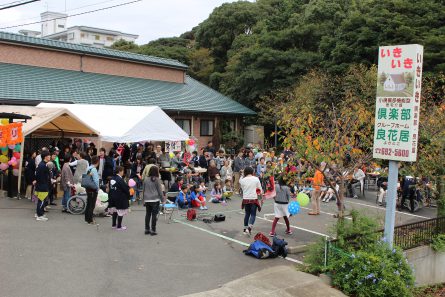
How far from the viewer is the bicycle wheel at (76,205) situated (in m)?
12.5

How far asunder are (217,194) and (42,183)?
265 inches

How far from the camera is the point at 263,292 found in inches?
294

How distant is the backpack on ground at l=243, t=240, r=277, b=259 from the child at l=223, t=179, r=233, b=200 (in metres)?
6.61

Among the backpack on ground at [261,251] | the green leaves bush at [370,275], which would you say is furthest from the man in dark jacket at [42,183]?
the green leaves bush at [370,275]

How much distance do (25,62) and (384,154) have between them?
21666 mm

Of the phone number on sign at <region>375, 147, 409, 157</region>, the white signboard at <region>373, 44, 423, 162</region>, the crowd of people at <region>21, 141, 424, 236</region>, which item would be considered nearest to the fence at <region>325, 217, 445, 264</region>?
the crowd of people at <region>21, 141, 424, 236</region>

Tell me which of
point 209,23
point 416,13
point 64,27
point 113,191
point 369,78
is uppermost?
point 64,27

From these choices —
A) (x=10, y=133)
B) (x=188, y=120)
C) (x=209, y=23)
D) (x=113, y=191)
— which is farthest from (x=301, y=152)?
(x=209, y=23)

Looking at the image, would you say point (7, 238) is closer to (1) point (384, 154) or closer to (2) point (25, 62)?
(1) point (384, 154)

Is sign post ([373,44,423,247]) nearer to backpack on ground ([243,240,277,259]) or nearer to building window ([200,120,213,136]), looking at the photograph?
backpack on ground ([243,240,277,259])

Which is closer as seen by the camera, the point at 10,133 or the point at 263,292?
the point at 263,292

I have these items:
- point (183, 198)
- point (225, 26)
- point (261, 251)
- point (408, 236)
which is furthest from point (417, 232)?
point (225, 26)

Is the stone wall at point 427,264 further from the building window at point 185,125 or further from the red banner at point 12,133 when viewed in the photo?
the building window at point 185,125

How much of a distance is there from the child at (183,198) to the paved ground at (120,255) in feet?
4.35
